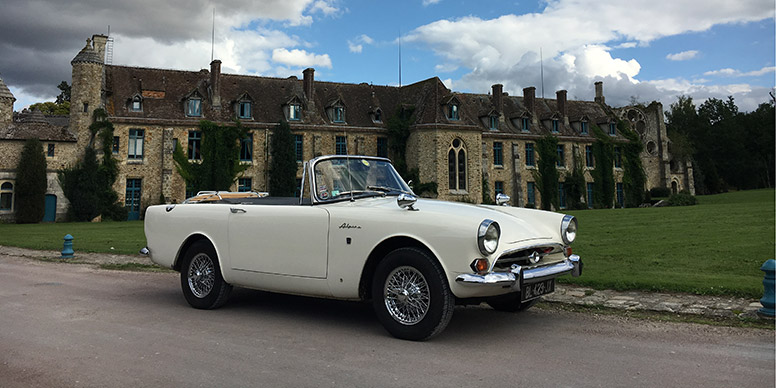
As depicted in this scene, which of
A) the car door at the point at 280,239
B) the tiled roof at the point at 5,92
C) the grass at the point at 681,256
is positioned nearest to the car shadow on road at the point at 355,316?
the car door at the point at 280,239

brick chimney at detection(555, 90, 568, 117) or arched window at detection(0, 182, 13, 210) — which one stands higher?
brick chimney at detection(555, 90, 568, 117)

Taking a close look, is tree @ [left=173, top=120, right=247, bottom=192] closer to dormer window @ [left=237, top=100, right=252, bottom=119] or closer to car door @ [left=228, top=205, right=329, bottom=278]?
dormer window @ [left=237, top=100, right=252, bottom=119]

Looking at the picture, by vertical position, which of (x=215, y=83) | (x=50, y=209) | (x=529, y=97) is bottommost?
(x=50, y=209)

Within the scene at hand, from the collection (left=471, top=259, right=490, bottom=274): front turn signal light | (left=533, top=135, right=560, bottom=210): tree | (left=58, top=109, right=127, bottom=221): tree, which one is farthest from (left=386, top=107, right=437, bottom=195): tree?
(left=471, top=259, right=490, bottom=274): front turn signal light

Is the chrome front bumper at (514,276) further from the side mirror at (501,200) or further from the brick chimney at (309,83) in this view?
the brick chimney at (309,83)

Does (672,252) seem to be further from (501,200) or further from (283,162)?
(283,162)

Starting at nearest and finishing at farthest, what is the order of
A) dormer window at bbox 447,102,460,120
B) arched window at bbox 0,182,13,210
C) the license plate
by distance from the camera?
the license plate
arched window at bbox 0,182,13,210
dormer window at bbox 447,102,460,120

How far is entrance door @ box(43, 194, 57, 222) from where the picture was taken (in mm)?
33062

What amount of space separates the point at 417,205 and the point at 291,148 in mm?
32332

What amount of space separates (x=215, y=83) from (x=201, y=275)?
3371cm

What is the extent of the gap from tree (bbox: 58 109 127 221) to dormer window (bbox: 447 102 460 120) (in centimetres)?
2378

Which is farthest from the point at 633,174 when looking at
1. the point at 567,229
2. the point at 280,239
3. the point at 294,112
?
the point at 280,239

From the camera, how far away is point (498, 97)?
45.5 meters

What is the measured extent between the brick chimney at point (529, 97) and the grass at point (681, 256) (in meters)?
29.5
